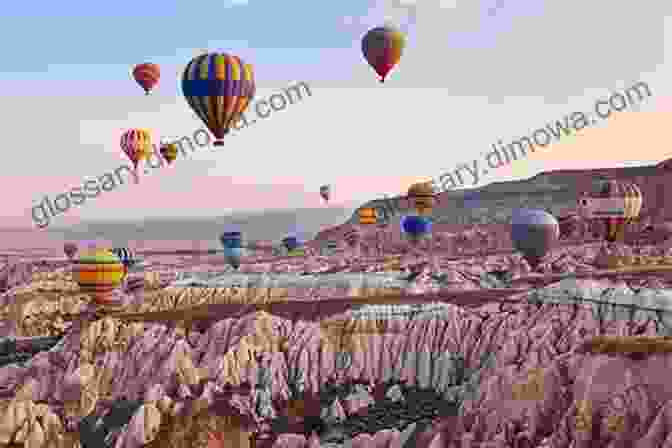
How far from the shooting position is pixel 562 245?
91625 mm

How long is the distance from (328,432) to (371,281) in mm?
27166

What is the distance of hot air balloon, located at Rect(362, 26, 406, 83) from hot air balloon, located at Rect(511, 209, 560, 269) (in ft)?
55.8

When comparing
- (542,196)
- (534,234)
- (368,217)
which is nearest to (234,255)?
(534,234)

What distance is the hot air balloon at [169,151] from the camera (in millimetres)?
92938

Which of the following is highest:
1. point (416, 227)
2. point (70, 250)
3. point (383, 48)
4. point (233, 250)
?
point (383, 48)

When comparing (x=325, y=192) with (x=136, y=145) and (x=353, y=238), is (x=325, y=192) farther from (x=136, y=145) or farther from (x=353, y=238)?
(x=136, y=145)

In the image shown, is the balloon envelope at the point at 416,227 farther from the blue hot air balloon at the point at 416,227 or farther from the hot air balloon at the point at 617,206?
the hot air balloon at the point at 617,206

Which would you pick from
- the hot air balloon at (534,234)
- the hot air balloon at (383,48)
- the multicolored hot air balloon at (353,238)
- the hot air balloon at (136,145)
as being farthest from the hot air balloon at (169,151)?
the multicolored hot air balloon at (353,238)

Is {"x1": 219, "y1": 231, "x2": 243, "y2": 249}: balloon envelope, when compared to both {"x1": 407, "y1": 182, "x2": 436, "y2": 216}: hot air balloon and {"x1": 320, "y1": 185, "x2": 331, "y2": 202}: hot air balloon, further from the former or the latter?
{"x1": 320, "y1": 185, "x2": 331, "y2": 202}: hot air balloon

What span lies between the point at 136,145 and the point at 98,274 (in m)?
28.0

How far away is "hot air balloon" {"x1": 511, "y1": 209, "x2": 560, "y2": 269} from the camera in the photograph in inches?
2298

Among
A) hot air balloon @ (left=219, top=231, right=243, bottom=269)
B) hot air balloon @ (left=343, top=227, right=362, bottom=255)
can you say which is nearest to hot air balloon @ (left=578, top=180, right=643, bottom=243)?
hot air balloon @ (left=219, top=231, right=243, bottom=269)

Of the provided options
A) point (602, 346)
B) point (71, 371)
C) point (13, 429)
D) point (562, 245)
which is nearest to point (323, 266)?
point (562, 245)

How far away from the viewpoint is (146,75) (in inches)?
3054
